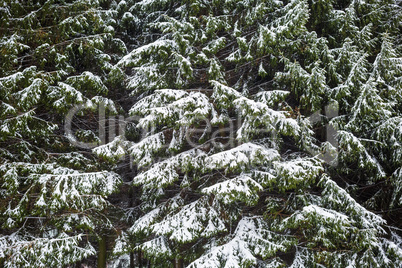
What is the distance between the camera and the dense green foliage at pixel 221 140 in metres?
6.09

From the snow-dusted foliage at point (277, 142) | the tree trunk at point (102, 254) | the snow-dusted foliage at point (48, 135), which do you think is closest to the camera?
the snow-dusted foliage at point (277, 142)

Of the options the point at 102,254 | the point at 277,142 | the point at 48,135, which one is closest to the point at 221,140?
the point at 277,142

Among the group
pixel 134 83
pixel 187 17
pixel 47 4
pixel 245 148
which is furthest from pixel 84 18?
pixel 245 148

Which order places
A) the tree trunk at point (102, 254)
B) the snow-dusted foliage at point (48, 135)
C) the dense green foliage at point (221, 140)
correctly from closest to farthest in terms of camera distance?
the dense green foliage at point (221, 140) < the snow-dusted foliage at point (48, 135) < the tree trunk at point (102, 254)

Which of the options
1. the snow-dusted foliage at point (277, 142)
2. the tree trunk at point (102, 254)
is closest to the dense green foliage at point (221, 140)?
the snow-dusted foliage at point (277, 142)

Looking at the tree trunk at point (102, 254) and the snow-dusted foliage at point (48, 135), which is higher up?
the snow-dusted foliage at point (48, 135)

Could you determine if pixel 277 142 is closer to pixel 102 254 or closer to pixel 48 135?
pixel 48 135

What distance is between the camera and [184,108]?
626 cm

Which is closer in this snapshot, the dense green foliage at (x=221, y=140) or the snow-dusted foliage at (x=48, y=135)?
the dense green foliage at (x=221, y=140)

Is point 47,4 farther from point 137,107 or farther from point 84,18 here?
point 137,107

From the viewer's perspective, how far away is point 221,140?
8148mm

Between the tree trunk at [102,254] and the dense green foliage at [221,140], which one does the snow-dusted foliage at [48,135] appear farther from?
the tree trunk at [102,254]

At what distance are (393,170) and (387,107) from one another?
1.44 metres

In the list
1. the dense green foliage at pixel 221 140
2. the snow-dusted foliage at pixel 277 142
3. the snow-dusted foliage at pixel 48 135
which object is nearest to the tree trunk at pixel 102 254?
the dense green foliage at pixel 221 140
